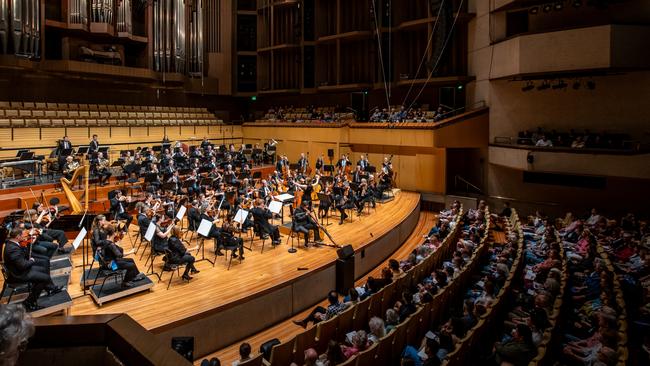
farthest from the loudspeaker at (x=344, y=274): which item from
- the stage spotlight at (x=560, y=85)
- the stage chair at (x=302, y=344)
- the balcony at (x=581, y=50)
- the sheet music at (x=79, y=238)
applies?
the stage spotlight at (x=560, y=85)

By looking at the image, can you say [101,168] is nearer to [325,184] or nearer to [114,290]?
[325,184]

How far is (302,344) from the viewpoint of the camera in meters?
3.73

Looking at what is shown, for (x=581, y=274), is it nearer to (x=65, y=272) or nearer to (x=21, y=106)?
(x=65, y=272)

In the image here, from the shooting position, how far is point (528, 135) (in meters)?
10.9

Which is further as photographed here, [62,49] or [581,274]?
[62,49]

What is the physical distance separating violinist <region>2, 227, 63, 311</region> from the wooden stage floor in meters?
0.48

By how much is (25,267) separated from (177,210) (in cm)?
284

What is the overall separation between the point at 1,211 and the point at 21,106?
189 inches

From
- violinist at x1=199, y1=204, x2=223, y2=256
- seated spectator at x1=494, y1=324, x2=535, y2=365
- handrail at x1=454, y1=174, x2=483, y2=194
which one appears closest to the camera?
seated spectator at x1=494, y1=324, x2=535, y2=365

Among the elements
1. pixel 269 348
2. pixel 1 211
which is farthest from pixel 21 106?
pixel 269 348

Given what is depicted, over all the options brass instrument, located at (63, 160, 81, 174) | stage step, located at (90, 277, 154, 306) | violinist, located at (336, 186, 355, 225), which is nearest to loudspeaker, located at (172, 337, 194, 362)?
stage step, located at (90, 277, 154, 306)

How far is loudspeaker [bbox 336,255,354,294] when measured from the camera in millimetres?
6312

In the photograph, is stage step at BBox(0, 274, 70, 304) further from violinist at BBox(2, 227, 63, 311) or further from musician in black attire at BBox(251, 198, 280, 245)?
musician in black attire at BBox(251, 198, 280, 245)

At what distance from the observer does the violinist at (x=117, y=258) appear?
192 inches
